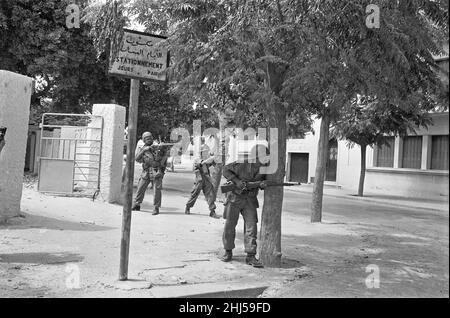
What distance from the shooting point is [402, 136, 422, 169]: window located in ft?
79.9

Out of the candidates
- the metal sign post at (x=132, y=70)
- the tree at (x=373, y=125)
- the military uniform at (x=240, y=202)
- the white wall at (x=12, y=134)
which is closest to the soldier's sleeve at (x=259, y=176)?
the military uniform at (x=240, y=202)

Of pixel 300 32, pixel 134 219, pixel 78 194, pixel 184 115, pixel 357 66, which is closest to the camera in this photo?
pixel 300 32

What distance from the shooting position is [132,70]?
224 inches

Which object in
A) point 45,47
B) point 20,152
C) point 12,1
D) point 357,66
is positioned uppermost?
point 12,1

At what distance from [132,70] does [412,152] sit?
21.5m

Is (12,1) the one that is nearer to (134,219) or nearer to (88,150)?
(88,150)

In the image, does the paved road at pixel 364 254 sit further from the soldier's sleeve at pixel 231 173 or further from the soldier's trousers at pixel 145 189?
the soldier's trousers at pixel 145 189

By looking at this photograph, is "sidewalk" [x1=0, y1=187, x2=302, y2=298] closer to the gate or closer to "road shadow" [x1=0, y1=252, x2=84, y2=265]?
"road shadow" [x1=0, y1=252, x2=84, y2=265]

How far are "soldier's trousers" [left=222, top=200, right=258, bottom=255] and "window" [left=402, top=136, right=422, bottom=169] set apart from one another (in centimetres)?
1914
